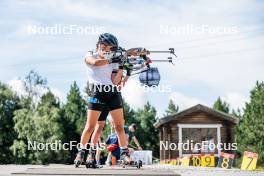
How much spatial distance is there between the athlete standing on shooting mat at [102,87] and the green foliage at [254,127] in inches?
1474

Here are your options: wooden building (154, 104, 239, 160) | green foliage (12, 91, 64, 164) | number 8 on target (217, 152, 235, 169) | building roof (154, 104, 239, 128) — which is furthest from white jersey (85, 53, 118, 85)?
green foliage (12, 91, 64, 164)

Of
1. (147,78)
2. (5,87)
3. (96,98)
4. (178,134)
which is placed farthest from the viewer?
(5,87)

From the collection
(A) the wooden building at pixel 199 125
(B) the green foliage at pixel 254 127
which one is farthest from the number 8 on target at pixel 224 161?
(B) the green foliage at pixel 254 127

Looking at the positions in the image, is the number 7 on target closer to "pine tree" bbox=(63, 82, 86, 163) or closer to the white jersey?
the white jersey

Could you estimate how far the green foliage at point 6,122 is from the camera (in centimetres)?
6353

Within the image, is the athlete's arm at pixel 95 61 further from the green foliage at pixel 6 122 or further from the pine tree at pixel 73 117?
the green foliage at pixel 6 122

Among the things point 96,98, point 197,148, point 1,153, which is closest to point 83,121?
point 1,153

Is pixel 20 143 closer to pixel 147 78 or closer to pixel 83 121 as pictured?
pixel 83 121

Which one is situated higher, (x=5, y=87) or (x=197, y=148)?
(x=5, y=87)

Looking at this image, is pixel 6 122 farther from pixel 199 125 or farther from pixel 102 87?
pixel 102 87

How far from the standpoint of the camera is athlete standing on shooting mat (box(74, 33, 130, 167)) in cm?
717

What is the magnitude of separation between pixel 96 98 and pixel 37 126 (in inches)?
2095

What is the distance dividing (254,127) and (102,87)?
130 feet

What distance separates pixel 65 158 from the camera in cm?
6056
